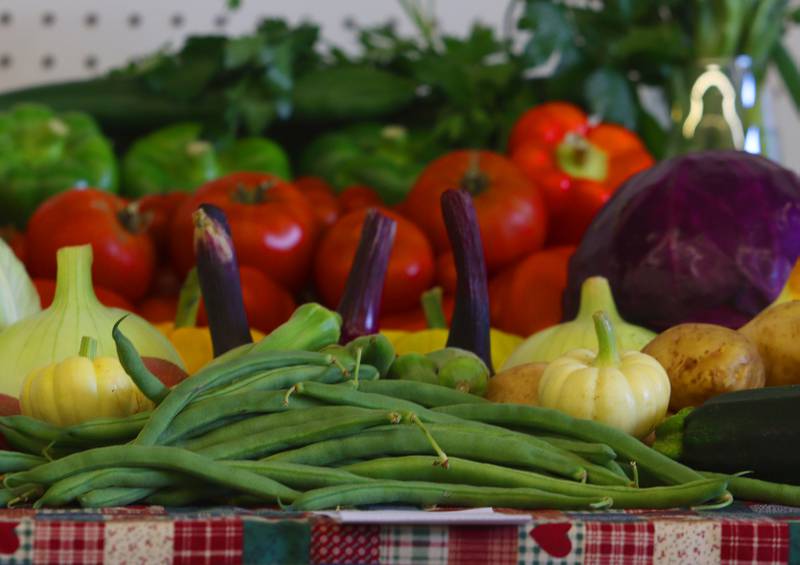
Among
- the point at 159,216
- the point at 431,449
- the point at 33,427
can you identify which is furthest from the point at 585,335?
the point at 159,216

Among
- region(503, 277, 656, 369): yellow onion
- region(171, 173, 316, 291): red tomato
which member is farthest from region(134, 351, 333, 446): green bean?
region(171, 173, 316, 291): red tomato

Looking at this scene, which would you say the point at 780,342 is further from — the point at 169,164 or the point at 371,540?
the point at 169,164

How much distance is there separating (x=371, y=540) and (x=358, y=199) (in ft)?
4.87

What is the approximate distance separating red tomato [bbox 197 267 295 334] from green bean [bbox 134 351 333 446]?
0.80m

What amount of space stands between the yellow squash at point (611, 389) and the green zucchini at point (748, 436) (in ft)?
0.15

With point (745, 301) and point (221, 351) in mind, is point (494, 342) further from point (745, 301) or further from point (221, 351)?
point (221, 351)

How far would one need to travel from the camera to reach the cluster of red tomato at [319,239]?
1968mm

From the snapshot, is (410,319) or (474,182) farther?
(474,182)

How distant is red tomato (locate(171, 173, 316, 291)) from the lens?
2.03m

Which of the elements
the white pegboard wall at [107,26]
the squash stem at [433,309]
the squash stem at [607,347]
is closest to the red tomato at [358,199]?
the squash stem at [433,309]

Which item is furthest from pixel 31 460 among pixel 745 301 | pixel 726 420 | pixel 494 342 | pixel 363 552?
pixel 745 301

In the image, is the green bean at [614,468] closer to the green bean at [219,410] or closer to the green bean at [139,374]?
the green bean at [219,410]

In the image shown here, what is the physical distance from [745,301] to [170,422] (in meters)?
0.89

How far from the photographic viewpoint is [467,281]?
1.43 m
